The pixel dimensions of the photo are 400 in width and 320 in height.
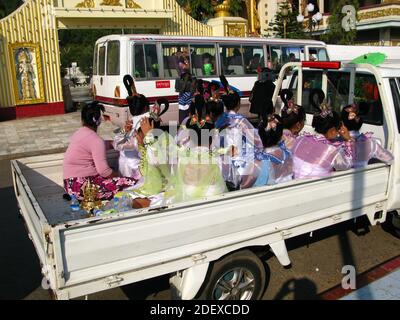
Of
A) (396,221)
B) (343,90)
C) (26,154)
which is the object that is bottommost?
(396,221)

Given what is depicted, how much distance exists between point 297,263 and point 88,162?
2.42 metres

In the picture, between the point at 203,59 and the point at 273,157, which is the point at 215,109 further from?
the point at 203,59

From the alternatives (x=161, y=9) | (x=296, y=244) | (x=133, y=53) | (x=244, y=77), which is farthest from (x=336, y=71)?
(x=161, y=9)

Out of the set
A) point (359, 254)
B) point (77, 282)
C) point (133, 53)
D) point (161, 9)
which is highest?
point (161, 9)

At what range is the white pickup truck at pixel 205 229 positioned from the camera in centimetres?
260

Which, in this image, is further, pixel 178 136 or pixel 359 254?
pixel 359 254

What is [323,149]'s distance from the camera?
Result: 3916 millimetres

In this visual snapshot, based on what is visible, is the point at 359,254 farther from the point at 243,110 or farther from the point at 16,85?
the point at 16,85

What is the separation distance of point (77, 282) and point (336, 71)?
152 inches

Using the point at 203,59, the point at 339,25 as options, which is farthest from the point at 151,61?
the point at 339,25

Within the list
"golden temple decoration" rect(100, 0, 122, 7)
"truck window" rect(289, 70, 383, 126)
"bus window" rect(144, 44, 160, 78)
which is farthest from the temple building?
"truck window" rect(289, 70, 383, 126)

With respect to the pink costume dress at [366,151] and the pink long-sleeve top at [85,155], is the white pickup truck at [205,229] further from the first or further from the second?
the pink long-sleeve top at [85,155]

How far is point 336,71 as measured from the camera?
4973mm

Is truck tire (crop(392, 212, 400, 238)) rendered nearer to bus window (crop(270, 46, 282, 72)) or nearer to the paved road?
the paved road
